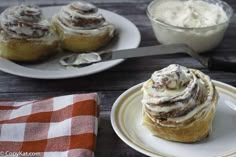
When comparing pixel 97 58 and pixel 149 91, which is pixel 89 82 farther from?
pixel 149 91

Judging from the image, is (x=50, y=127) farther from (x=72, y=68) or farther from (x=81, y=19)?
(x=81, y=19)

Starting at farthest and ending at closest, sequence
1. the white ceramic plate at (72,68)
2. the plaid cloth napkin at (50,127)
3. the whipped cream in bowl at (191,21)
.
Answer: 1. the whipped cream in bowl at (191,21)
2. the white ceramic plate at (72,68)
3. the plaid cloth napkin at (50,127)

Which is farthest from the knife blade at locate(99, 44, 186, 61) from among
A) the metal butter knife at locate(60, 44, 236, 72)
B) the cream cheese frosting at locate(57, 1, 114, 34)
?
the cream cheese frosting at locate(57, 1, 114, 34)

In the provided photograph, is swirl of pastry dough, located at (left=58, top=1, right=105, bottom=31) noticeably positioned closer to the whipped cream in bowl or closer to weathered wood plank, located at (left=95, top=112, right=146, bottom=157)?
the whipped cream in bowl

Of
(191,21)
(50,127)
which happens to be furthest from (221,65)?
(50,127)

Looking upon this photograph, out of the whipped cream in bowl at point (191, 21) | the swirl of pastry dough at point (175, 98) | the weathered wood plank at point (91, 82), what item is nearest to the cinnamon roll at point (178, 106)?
the swirl of pastry dough at point (175, 98)

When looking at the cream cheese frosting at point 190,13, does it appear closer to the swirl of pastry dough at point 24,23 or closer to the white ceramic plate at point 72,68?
the white ceramic plate at point 72,68

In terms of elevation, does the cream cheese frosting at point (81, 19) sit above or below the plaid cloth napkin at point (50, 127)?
below
